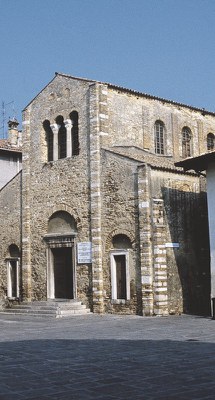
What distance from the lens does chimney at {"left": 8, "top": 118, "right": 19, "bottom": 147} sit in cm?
3126

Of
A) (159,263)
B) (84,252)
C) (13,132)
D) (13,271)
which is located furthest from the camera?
(13,132)

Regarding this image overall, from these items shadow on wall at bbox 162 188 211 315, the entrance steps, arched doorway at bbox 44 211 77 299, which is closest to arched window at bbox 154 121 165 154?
shadow on wall at bbox 162 188 211 315

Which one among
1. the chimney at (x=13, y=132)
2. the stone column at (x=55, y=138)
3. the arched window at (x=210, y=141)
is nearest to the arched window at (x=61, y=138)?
the stone column at (x=55, y=138)

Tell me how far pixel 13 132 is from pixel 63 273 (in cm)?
1279

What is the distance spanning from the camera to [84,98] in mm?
21344

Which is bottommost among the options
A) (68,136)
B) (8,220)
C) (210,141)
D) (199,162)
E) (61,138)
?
(8,220)

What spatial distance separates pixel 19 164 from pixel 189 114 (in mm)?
10693

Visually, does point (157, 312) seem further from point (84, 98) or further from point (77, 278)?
point (84, 98)

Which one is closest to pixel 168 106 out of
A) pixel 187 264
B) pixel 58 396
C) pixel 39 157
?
pixel 39 157

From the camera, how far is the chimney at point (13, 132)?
31.3 metres

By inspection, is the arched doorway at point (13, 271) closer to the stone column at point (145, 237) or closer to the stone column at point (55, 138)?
the stone column at point (55, 138)

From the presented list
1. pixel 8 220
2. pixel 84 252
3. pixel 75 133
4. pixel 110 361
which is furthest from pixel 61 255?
pixel 110 361

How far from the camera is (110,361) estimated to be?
888 centimetres

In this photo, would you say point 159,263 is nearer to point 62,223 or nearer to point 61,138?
point 62,223
